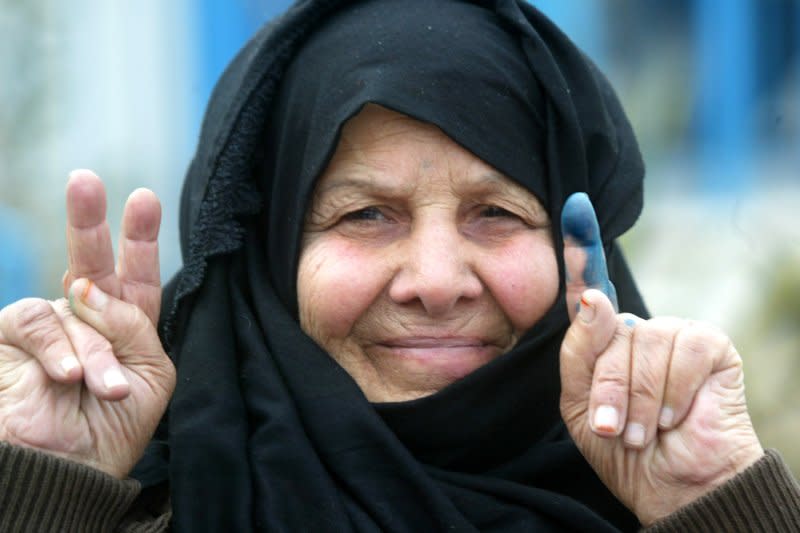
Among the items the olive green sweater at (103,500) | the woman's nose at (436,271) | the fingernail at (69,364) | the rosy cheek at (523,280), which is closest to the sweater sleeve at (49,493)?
the olive green sweater at (103,500)

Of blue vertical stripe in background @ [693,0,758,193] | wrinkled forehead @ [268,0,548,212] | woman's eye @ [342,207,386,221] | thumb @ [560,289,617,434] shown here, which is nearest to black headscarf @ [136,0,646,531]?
wrinkled forehead @ [268,0,548,212]

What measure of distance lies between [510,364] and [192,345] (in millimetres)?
665

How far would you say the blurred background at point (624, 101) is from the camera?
582 centimetres

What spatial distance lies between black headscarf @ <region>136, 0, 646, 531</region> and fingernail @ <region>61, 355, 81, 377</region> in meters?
0.29

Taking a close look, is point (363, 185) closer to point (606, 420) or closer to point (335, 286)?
point (335, 286)

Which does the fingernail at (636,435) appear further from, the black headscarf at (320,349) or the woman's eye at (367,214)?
the woman's eye at (367,214)

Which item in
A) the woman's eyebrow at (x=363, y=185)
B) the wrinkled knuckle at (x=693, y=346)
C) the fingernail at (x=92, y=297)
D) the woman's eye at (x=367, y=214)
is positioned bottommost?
the wrinkled knuckle at (x=693, y=346)

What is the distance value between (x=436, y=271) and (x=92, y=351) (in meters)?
0.69

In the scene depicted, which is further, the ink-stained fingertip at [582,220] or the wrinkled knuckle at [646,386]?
the ink-stained fingertip at [582,220]

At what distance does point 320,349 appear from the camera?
243cm

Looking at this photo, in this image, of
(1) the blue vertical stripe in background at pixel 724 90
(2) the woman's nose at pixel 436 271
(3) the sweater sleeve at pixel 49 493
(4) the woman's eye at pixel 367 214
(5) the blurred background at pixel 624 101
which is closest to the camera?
(3) the sweater sleeve at pixel 49 493

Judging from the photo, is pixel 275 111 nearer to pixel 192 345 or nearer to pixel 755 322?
pixel 192 345

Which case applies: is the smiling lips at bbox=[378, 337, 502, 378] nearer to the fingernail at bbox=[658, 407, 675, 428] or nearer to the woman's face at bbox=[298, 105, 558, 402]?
the woman's face at bbox=[298, 105, 558, 402]

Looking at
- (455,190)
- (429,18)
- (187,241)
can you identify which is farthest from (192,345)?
(429,18)
